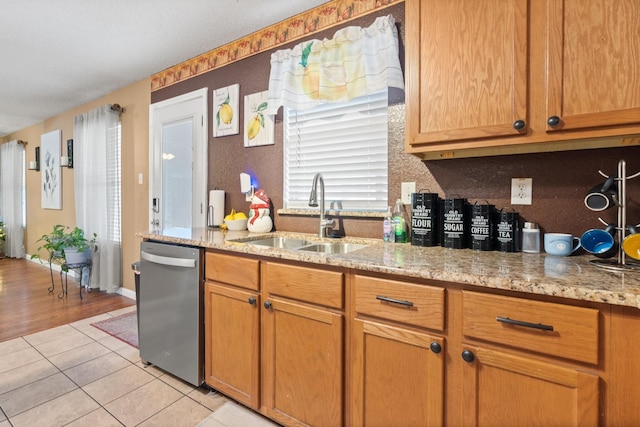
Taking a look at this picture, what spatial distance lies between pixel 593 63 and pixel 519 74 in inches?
8.6

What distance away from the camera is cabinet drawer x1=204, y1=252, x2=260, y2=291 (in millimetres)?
1588

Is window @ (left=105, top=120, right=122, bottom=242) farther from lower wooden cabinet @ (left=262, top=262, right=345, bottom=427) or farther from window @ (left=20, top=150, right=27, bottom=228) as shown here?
window @ (left=20, top=150, right=27, bottom=228)

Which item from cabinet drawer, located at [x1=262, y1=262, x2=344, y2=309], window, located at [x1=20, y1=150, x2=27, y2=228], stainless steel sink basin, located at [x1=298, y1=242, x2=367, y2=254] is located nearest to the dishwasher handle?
cabinet drawer, located at [x1=262, y1=262, x2=344, y2=309]

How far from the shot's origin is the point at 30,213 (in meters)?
5.79

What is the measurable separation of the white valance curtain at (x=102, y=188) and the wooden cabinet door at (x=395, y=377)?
139 inches

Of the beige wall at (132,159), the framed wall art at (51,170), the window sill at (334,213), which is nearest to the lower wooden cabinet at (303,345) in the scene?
the window sill at (334,213)

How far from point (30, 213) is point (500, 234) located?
7.44 m

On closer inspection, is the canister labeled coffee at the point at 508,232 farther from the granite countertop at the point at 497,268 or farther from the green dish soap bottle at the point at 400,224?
the green dish soap bottle at the point at 400,224

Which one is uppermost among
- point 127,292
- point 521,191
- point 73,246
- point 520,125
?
point 520,125

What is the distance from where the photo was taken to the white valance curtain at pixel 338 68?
1.78 metres

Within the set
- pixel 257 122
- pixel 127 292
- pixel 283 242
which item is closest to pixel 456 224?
pixel 283 242

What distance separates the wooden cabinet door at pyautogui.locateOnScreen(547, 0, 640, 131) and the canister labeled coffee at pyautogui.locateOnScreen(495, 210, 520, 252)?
0.41 metres

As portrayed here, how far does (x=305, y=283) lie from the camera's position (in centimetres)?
140

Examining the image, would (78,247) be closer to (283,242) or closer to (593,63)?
(283,242)
